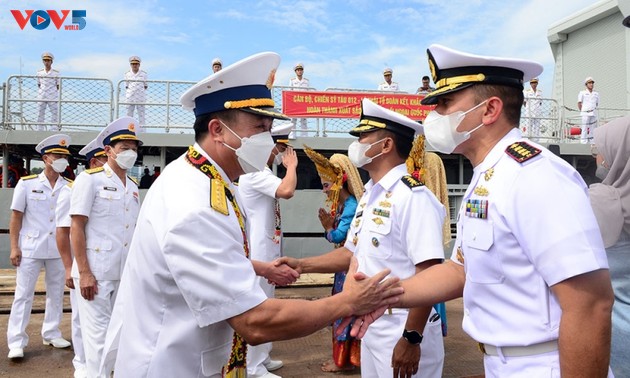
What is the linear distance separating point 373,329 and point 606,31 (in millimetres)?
19469

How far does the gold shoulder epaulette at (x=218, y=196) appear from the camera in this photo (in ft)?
5.38

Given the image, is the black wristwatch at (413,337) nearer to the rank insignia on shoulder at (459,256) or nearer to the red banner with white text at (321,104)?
the rank insignia on shoulder at (459,256)

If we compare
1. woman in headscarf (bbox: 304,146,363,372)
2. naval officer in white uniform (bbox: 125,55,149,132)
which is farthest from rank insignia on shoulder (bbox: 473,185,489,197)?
naval officer in white uniform (bbox: 125,55,149,132)

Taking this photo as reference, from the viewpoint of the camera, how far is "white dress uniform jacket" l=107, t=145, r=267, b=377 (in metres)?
1.55

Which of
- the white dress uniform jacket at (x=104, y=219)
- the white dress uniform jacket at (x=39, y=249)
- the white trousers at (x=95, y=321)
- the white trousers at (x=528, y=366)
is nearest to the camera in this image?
the white trousers at (x=528, y=366)

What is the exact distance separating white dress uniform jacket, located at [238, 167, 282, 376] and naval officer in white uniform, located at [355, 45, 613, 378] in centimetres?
272

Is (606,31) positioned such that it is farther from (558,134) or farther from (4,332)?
(4,332)

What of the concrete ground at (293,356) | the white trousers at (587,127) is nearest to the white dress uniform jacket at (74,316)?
the concrete ground at (293,356)

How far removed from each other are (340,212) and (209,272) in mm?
3502

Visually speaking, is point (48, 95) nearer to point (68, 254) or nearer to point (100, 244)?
point (68, 254)

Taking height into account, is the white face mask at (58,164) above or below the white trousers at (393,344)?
above

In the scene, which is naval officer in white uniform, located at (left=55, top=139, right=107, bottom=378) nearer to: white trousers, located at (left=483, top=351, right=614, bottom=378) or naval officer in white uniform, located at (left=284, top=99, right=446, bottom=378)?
naval officer in white uniform, located at (left=284, top=99, right=446, bottom=378)

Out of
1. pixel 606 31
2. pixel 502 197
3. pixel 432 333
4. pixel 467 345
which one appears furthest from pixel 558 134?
pixel 502 197

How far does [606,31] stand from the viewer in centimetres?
1755
